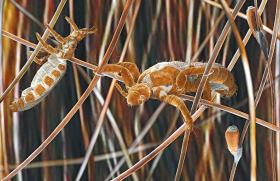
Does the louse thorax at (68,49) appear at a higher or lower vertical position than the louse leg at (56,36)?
lower

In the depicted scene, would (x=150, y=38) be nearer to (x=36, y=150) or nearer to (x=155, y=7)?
(x=155, y=7)

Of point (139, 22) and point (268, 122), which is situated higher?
point (139, 22)

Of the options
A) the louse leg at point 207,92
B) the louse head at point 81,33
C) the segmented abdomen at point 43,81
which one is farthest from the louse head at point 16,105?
the louse leg at point 207,92

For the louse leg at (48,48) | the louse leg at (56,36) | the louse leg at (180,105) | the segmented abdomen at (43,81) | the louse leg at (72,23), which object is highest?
the louse leg at (72,23)

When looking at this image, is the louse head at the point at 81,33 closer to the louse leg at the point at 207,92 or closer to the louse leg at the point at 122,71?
the louse leg at the point at 122,71

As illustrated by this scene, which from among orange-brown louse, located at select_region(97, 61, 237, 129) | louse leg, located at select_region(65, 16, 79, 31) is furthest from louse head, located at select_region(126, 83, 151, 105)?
louse leg, located at select_region(65, 16, 79, 31)

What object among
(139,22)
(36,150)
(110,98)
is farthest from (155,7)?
(36,150)

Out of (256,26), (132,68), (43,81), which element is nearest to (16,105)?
(43,81)
